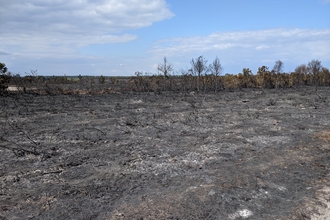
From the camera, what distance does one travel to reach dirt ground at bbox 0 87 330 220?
4.30 metres

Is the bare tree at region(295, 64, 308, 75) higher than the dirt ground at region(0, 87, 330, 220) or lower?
higher

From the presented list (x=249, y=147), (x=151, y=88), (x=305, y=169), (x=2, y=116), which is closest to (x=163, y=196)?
(x=305, y=169)

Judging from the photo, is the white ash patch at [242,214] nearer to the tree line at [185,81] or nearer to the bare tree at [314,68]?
the tree line at [185,81]

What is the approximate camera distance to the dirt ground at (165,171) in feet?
14.1

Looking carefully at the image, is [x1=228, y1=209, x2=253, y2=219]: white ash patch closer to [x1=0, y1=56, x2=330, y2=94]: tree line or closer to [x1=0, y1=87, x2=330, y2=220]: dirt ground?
[x1=0, y1=87, x2=330, y2=220]: dirt ground

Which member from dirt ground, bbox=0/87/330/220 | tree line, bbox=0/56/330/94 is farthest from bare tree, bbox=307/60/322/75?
dirt ground, bbox=0/87/330/220

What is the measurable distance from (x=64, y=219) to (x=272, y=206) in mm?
2934

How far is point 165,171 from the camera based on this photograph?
5.84 metres

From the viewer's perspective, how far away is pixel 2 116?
12242 millimetres

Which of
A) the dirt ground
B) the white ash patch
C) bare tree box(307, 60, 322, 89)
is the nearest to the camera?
the white ash patch

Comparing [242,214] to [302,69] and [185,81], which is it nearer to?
[185,81]

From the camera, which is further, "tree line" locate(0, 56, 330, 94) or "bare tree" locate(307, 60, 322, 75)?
"bare tree" locate(307, 60, 322, 75)

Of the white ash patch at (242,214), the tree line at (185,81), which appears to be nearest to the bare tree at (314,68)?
the tree line at (185,81)

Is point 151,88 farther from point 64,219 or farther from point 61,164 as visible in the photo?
point 64,219
